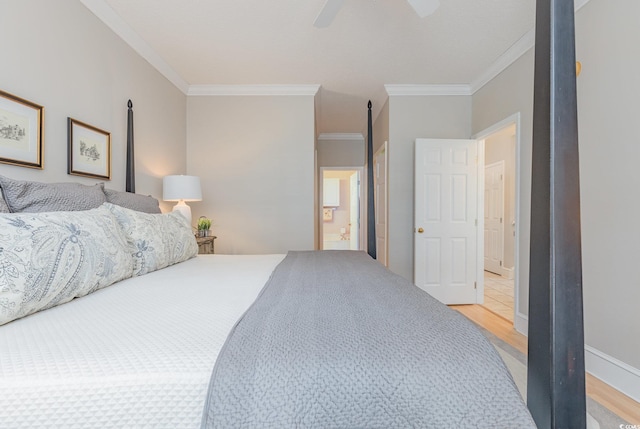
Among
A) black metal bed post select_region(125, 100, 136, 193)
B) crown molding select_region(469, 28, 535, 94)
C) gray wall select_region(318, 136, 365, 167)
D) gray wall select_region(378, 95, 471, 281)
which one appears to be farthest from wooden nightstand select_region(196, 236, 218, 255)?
crown molding select_region(469, 28, 535, 94)

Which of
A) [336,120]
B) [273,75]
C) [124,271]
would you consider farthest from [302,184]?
[124,271]

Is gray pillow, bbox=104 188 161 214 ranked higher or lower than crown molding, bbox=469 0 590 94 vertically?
lower

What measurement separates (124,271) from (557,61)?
1.68 m

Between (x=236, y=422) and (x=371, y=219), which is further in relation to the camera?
(x=371, y=219)

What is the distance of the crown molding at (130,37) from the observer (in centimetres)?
221

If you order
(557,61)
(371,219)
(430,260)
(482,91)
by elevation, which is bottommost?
(430,260)

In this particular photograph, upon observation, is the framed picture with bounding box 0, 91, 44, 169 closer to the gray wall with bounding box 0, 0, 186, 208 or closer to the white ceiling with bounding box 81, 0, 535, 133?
the gray wall with bounding box 0, 0, 186, 208

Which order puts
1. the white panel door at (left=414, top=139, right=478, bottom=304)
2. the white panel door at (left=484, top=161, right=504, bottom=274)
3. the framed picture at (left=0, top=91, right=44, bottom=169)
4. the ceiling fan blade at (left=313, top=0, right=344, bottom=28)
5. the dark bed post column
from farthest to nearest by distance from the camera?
the white panel door at (left=484, top=161, right=504, bottom=274) < the white panel door at (left=414, top=139, right=478, bottom=304) < the ceiling fan blade at (left=313, top=0, right=344, bottom=28) < the framed picture at (left=0, top=91, right=44, bottom=169) < the dark bed post column

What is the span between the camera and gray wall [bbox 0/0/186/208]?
1.67m

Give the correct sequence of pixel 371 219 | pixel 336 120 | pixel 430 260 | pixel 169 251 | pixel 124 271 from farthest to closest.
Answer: pixel 336 120
pixel 430 260
pixel 371 219
pixel 169 251
pixel 124 271

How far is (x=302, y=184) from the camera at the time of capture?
3.82 m

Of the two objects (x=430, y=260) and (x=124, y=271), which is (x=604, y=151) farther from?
(x=124, y=271)

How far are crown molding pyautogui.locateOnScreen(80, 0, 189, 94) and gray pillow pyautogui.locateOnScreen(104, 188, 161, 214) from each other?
131 centimetres

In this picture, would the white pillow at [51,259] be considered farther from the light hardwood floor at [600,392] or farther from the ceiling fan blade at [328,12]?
the light hardwood floor at [600,392]
